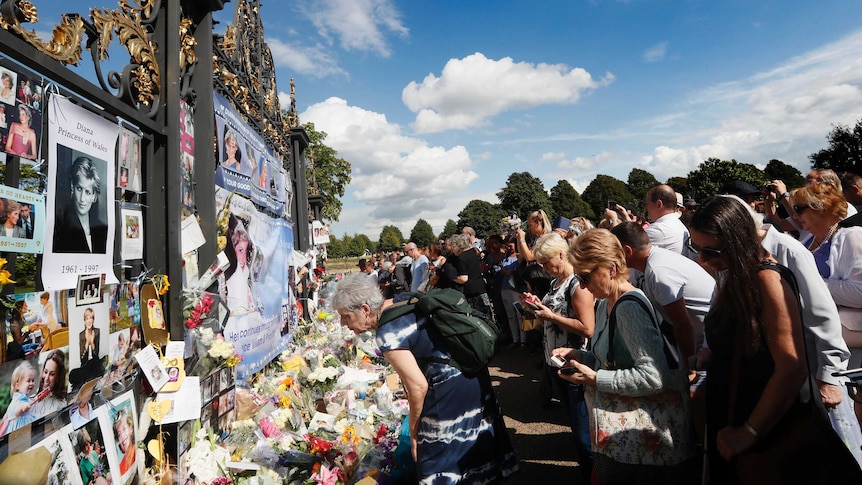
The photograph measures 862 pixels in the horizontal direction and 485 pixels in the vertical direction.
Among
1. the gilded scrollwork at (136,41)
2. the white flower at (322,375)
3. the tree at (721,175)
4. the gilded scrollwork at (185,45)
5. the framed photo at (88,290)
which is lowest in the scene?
the white flower at (322,375)

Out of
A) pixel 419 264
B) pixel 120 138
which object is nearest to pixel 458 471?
pixel 120 138

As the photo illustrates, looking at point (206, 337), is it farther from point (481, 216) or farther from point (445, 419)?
point (481, 216)

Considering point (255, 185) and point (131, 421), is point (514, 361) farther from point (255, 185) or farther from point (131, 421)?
point (131, 421)

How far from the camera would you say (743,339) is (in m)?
1.78

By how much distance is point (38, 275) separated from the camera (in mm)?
1971

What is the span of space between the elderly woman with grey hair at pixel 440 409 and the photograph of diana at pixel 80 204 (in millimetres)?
1496

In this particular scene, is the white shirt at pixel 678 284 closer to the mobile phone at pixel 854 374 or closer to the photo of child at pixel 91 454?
the mobile phone at pixel 854 374

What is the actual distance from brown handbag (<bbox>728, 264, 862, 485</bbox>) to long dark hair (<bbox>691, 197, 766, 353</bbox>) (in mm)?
90

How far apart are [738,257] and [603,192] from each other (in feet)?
226

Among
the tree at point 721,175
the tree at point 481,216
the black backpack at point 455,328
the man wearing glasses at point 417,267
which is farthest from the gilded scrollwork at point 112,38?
the tree at point 481,216

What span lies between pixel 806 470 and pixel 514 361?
5.59 metres

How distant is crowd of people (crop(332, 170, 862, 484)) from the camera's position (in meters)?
1.69

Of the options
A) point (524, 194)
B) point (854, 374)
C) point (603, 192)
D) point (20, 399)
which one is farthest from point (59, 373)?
point (603, 192)

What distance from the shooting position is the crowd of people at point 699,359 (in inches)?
66.5
